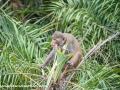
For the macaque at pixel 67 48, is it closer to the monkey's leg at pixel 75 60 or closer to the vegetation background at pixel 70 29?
the monkey's leg at pixel 75 60

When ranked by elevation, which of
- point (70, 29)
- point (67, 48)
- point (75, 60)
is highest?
point (70, 29)

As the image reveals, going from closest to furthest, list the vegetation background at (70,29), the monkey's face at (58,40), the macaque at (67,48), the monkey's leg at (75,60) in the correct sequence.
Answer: the monkey's leg at (75,60) < the macaque at (67,48) < the monkey's face at (58,40) < the vegetation background at (70,29)

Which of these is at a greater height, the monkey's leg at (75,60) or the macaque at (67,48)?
the macaque at (67,48)

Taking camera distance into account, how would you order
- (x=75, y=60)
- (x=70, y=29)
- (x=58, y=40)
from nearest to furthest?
(x=75, y=60)
(x=58, y=40)
(x=70, y=29)

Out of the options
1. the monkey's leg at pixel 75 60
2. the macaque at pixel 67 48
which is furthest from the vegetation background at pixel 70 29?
the monkey's leg at pixel 75 60

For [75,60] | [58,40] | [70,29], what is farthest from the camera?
[70,29]

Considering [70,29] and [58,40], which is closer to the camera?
[58,40]

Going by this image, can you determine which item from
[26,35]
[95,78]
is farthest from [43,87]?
[26,35]

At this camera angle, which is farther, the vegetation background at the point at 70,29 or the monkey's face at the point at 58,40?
the vegetation background at the point at 70,29

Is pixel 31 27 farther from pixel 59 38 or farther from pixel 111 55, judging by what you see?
pixel 59 38

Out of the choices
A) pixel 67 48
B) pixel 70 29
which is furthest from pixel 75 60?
pixel 70 29

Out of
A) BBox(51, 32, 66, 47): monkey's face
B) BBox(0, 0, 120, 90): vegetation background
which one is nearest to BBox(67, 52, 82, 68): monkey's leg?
BBox(51, 32, 66, 47): monkey's face

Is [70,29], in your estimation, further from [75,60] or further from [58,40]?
[75,60]

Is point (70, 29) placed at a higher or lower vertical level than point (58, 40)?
higher
